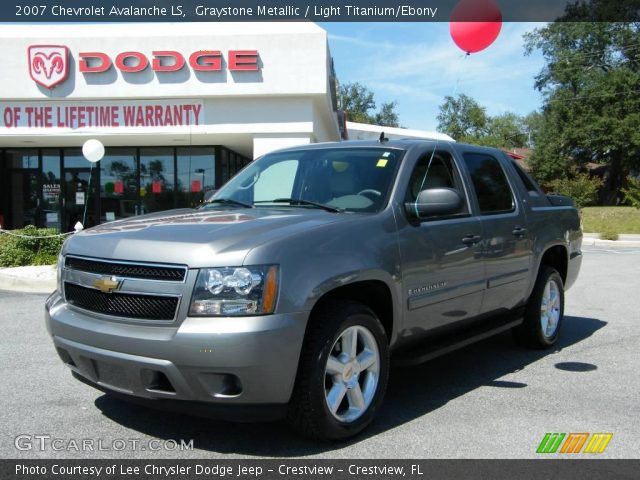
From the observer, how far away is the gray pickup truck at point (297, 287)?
311 centimetres

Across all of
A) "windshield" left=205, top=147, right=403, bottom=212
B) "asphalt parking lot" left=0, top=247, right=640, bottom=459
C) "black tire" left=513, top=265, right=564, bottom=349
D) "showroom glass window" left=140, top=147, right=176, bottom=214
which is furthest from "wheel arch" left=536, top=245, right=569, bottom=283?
"showroom glass window" left=140, top=147, right=176, bottom=214

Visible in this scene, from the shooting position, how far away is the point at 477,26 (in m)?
5.47

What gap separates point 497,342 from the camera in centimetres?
628

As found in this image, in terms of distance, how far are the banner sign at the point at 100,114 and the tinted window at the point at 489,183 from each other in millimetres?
12698

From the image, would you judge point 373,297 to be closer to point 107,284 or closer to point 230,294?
point 230,294

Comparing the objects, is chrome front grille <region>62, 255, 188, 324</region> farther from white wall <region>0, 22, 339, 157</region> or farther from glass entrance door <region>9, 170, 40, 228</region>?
glass entrance door <region>9, 170, 40, 228</region>

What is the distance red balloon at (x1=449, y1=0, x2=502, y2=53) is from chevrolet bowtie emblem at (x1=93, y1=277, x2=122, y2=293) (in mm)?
3795

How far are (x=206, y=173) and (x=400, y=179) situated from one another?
1540cm

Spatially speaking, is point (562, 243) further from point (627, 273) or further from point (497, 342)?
point (627, 273)

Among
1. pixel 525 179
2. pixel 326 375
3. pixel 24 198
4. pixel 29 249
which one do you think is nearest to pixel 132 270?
pixel 326 375

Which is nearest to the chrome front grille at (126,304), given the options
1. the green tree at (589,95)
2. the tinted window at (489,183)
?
the tinted window at (489,183)

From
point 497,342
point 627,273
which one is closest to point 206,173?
point 627,273

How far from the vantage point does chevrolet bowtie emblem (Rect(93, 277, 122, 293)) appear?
10.9 ft

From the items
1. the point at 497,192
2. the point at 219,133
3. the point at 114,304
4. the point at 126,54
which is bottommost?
the point at 114,304
